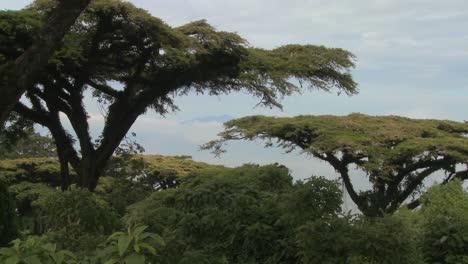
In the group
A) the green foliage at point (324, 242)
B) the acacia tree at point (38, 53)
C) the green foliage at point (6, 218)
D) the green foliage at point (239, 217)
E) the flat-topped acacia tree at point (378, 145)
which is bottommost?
the green foliage at point (324, 242)

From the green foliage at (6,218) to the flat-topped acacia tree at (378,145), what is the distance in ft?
46.1

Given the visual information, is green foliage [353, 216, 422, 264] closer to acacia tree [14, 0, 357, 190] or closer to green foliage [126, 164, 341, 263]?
green foliage [126, 164, 341, 263]

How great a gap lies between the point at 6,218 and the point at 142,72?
402 inches

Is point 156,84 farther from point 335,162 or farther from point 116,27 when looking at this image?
point 335,162

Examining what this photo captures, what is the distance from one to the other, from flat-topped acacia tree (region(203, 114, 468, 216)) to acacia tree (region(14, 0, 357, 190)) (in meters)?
3.86

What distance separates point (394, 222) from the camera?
462 centimetres

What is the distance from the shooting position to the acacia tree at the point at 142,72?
1529cm

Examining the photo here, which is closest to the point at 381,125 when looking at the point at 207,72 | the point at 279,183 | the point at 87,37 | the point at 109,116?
the point at 207,72

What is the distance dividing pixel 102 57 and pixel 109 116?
92.4 inches

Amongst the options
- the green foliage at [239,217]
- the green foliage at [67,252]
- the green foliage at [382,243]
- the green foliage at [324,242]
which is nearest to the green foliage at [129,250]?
the green foliage at [67,252]

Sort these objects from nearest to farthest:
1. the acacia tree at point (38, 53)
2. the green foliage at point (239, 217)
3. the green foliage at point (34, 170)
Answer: the green foliage at point (239, 217) < the acacia tree at point (38, 53) < the green foliage at point (34, 170)

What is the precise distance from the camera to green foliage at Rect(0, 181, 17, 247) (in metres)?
7.88

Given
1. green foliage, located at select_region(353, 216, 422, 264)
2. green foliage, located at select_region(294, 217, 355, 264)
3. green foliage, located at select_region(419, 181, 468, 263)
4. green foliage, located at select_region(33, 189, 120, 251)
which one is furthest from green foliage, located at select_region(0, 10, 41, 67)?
green foliage, located at select_region(353, 216, 422, 264)

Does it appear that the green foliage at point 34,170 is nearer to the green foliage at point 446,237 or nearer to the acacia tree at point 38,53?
the acacia tree at point 38,53
